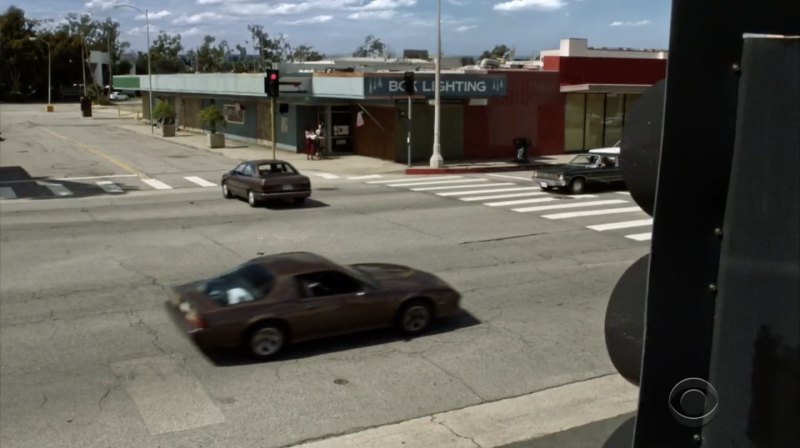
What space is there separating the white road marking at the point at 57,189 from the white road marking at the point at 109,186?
4.16 ft

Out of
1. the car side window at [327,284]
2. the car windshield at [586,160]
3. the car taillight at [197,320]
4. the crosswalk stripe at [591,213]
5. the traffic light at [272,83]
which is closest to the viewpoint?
the car taillight at [197,320]

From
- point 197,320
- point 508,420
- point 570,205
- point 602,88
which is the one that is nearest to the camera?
point 508,420

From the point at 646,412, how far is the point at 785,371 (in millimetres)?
354

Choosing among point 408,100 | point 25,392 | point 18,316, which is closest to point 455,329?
point 25,392

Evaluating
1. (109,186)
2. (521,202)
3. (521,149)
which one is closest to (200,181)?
(109,186)

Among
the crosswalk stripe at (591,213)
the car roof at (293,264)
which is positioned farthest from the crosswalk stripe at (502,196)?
the car roof at (293,264)

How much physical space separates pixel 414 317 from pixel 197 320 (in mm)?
3041

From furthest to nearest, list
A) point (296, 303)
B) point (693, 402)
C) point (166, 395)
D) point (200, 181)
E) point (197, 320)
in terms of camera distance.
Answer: point (200, 181), point (296, 303), point (197, 320), point (166, 395), point (693, 402)

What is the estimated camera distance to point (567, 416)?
27.0ft

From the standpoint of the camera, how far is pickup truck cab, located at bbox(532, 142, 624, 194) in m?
25.7

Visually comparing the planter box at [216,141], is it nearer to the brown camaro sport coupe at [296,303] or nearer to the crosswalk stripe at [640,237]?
the crosswalk stripe at [640,237]

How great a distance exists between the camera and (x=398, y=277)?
1141 cm

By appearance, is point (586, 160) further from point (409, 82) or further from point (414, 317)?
point (414, 317)

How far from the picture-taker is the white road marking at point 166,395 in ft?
26.6
